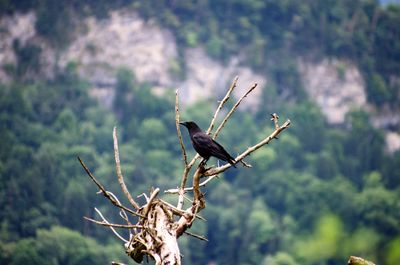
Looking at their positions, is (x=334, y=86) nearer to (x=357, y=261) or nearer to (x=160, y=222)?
(x=160, y=222)

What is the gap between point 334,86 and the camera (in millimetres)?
135750

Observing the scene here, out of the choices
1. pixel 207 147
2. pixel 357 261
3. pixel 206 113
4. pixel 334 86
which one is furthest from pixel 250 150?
pixel 334 86

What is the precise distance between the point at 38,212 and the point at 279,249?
68.5ft

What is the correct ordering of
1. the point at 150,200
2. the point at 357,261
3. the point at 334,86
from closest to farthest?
the point at 357,261 → the point at 150,200 → the point at 334,86

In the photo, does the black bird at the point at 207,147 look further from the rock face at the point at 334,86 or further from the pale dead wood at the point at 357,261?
the rock face at the point at 334,86

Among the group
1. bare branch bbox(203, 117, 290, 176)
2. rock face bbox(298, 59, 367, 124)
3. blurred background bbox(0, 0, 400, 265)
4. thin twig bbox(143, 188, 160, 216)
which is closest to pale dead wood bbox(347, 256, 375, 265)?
bare branch bbox(203, 117, 290, 176)

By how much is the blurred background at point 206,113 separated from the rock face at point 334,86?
7.3 inches

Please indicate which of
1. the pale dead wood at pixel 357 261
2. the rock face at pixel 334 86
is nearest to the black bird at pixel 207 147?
the pale dead wood at pixel 357 261

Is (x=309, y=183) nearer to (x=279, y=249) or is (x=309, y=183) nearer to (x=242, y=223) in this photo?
(x=242, y=223)

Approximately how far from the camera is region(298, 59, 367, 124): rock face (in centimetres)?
13312

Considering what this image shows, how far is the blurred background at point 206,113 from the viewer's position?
9225cm

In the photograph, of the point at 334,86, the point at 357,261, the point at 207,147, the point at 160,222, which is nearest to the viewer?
the point at 357,261

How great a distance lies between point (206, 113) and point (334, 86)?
→ 73.6 feet

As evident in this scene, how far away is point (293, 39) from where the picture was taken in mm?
142625
